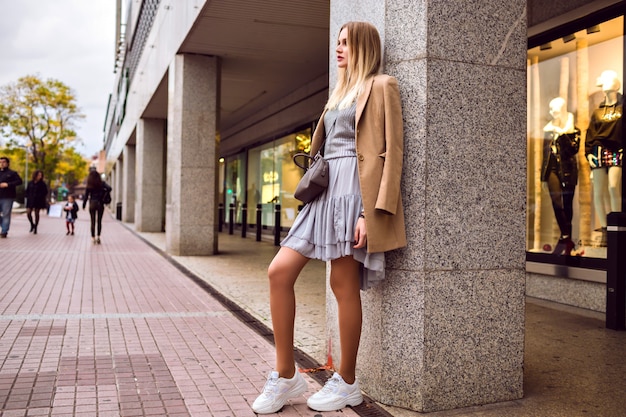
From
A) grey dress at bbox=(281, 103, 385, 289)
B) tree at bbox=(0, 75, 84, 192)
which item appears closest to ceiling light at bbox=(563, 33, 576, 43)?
grey dress at bbox=(281, 103, 385, 289)

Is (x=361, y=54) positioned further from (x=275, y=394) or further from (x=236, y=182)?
(x=236, y=182)

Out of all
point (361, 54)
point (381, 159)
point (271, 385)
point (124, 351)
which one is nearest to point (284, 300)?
point (271, 385)

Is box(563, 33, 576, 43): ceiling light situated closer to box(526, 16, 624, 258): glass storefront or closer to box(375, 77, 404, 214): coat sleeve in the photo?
box(526, 16, 624, 258): glass storefront

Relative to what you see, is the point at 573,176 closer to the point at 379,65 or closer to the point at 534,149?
the point at 534,149

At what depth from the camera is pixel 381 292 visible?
3.56 metres

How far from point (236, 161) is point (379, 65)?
2247 cm

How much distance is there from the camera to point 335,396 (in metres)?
3.38

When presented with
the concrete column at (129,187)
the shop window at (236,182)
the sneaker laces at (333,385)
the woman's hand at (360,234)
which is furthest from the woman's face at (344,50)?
the concrete column at (129,187)

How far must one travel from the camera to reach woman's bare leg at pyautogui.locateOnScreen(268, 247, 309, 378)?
3352 millimetres

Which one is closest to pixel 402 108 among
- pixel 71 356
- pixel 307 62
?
pixel 71 356

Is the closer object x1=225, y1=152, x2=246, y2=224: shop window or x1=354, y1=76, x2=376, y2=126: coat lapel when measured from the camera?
x1=354, y1=76, x2=376, y2=126: coat lapel

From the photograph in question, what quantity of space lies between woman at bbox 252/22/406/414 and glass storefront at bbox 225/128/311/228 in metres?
13.1

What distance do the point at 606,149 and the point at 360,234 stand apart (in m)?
5.17

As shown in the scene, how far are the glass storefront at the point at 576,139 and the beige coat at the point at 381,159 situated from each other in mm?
4724
